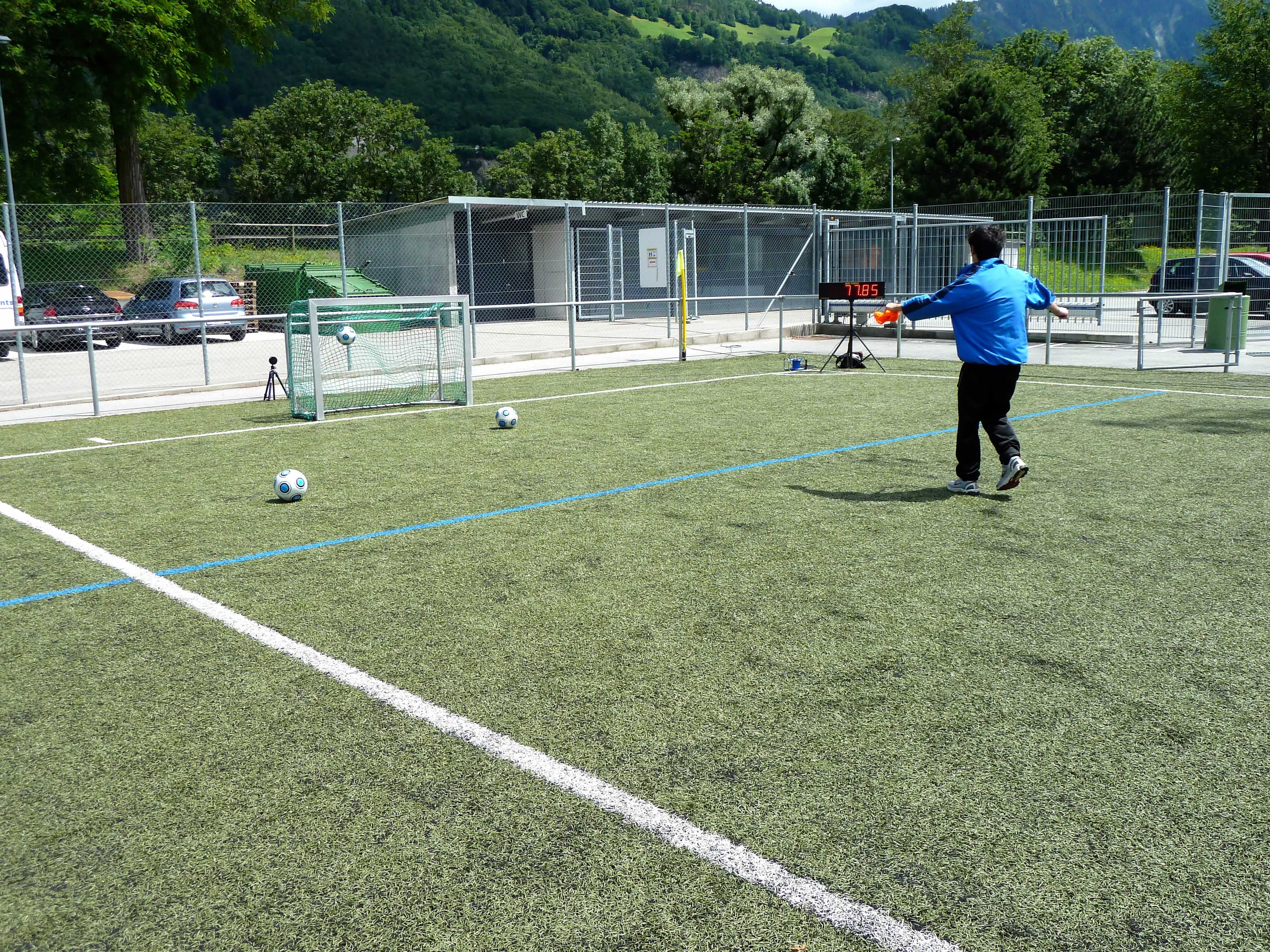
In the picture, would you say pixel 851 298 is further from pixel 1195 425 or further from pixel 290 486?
pixel 290 486

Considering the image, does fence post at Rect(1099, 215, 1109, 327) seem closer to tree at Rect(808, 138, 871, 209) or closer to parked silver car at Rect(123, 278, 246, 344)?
parked silver car at Rect(123, 278, 246, 344)

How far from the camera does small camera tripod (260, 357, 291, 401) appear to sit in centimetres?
1397

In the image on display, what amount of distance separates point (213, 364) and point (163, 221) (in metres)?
2.67

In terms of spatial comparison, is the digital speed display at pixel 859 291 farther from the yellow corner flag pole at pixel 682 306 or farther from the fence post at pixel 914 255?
the fence post at pixel 914 255

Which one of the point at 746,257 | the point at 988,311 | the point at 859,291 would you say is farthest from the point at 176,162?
the point at 988,311

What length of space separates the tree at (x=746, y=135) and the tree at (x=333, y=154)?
25617 mm

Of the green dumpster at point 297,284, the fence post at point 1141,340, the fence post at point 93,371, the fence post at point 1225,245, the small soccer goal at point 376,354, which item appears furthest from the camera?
the green dumpster at point 297,284

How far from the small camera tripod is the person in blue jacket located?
9118 millimetres

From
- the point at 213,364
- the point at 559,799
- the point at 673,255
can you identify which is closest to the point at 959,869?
the point at 559,799

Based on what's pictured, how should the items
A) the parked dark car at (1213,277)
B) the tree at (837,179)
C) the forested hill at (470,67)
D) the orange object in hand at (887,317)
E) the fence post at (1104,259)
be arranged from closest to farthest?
the orange object in hand at (887,317)
the parked dark car at (1213,277)
the fence post at (1104,259)
the tree at (837,179)
the forested hill at (470,67)

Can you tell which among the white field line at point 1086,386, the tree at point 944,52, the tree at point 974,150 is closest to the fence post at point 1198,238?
the white field line at point 1086,386

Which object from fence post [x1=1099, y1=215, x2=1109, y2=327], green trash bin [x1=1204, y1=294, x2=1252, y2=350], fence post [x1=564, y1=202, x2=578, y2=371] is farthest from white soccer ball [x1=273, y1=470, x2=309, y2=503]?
fence post [x1=1099, y1=215, x2=1109, y2=327]

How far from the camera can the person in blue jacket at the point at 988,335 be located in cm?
704

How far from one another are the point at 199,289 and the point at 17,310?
2.63 metres
